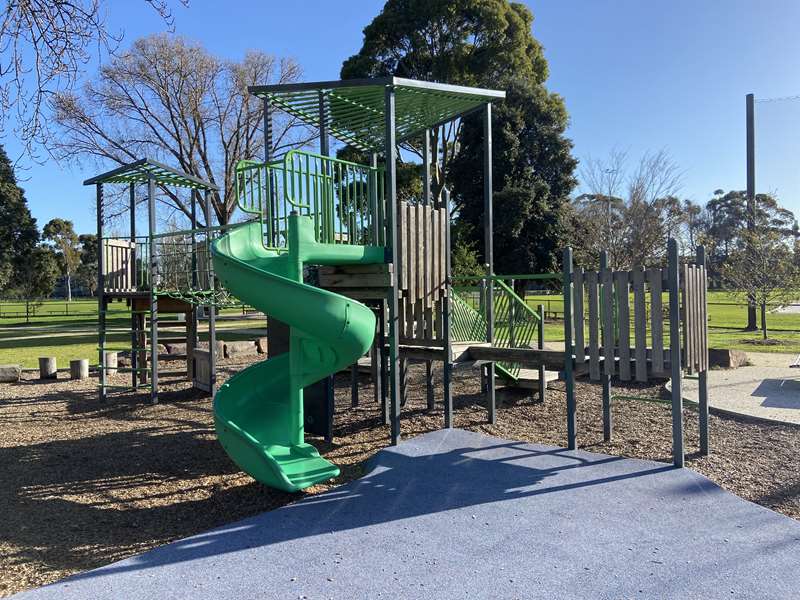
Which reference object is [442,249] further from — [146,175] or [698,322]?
[146,175]

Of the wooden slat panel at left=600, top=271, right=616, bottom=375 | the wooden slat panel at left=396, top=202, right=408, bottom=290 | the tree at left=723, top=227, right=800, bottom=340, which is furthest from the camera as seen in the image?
the tree at left=723, top=227, right=800, bottom=340

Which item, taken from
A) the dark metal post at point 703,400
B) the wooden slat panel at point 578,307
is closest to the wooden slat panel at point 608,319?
the wooden slat panel at point 578,307

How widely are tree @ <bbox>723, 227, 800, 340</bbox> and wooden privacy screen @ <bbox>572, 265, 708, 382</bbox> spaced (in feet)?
45.7

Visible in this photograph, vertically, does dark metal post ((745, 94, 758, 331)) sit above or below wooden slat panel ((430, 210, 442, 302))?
above

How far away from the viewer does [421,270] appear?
7.80 metres

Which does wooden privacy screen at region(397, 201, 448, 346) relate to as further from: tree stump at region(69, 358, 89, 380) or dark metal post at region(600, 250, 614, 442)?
tree stump at region(69, 358, 89, 380)

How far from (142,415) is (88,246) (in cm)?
7687

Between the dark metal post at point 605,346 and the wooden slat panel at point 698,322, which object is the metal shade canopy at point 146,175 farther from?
the wooden slat panel at point 698,322

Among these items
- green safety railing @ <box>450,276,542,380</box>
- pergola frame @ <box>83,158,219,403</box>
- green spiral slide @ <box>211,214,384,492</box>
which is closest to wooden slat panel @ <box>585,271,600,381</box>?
green safety railing @ <box>450,276,542,380</box>

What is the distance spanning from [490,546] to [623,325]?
119 inches

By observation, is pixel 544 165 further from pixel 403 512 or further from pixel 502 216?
pixel 403 512

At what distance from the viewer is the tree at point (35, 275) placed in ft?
124

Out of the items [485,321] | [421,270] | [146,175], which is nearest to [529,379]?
[485,321]

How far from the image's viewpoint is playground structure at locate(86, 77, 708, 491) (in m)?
5.63
